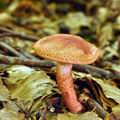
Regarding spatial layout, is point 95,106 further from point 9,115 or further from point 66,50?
point 9,115

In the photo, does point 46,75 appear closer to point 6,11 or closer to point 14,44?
point 14,44

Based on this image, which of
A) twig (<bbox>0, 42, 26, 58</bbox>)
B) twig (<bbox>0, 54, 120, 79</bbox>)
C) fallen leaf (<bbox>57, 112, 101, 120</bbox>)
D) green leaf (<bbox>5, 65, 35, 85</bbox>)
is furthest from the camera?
twig (<bbox>0, 42, 26, 58</bbox>)

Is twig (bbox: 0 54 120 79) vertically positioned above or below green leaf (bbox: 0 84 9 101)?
above

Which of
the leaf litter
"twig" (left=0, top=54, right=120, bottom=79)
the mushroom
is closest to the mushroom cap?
the mushroom

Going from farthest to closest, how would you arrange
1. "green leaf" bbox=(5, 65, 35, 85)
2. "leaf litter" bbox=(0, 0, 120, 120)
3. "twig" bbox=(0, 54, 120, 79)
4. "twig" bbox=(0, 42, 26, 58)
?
"twig" bbox=(0, 42, 26, 58)
"twig" bbox=(0, 54, 120, 79)
"green leaf" bbox=(5, 65, 35, 85)
"leaf litter" bbox=(0, 0, 120, 120)

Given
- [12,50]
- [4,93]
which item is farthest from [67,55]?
→ [12,50]

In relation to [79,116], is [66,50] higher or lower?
higher

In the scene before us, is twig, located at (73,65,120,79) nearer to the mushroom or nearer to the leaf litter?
the leaf litter

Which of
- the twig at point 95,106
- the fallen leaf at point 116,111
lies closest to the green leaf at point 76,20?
the twig at point 95,106
